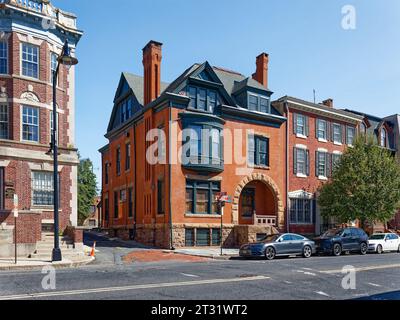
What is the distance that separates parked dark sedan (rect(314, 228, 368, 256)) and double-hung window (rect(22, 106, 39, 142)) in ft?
56.4

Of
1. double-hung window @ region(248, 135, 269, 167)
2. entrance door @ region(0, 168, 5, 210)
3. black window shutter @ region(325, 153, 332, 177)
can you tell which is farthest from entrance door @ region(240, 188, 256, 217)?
entrance door @ region(0, 168, 5, 210)

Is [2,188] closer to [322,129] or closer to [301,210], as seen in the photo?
[301,210]

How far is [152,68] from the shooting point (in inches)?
1182

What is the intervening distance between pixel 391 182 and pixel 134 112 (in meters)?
20.1

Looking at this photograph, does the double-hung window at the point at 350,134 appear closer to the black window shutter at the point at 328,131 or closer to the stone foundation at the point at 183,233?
the black window shutter at the point at 328,131

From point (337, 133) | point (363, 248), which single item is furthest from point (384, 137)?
point (363, 248)

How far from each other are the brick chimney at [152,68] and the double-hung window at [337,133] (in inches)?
652

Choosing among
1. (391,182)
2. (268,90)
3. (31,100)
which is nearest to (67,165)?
(31,100)

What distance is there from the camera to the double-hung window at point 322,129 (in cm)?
3678

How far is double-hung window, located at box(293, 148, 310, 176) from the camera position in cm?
3478

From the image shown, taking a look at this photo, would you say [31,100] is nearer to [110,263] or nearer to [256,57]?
[110,263]

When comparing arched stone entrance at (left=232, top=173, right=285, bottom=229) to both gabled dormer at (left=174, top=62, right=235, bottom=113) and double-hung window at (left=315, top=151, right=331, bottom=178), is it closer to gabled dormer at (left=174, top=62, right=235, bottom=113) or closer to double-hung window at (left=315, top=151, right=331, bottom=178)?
double-hung window at (left=315, top=151, right=331, bottom=178)

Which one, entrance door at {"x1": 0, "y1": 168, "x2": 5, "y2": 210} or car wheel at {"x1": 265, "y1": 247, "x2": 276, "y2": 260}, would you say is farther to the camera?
entrance door at {"x1": 0, "y1": 168, "x2": 5, "y2": 210}

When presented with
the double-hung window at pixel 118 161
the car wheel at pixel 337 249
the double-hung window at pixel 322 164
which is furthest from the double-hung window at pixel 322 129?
the double-hung window at pixel 118 161
